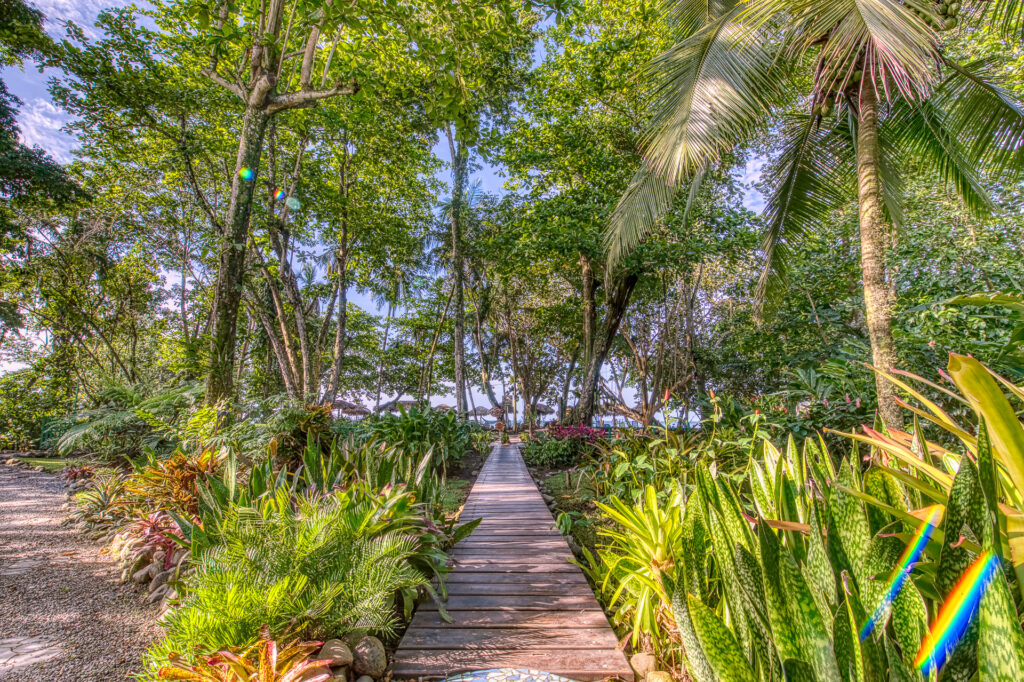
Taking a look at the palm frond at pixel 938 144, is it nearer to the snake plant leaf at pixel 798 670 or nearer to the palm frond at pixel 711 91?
the palm frond at pixel 711 91

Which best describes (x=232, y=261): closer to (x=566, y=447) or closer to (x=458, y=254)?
(x=566, y=447)

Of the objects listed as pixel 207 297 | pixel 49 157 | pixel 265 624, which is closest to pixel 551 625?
pixel 265 624

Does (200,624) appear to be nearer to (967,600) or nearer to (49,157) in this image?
(967,600)

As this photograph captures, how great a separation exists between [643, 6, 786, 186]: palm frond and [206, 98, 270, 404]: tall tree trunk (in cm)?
415

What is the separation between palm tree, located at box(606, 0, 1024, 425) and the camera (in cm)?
305

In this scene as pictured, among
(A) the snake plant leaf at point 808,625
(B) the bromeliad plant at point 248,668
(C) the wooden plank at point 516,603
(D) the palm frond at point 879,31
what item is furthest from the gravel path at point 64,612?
(D) the palm frond at point 879,31

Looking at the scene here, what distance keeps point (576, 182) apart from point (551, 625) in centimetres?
854

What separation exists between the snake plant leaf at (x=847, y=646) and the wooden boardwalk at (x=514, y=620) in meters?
1.26

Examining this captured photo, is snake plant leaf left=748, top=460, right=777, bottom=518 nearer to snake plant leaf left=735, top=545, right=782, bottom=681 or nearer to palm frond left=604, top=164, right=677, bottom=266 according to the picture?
snake plant leaf left=735, top=545, right=782, bottom=681

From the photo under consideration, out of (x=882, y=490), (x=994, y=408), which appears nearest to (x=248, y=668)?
(x=882, y=490)

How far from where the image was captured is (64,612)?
2.29 meters

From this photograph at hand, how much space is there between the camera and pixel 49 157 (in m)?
7.59

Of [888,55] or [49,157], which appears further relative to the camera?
[49,157]

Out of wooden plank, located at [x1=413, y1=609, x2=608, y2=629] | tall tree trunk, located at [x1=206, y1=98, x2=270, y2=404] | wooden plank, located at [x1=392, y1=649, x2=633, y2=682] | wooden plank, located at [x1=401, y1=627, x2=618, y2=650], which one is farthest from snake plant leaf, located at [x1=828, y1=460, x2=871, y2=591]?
tall tree trunk, located at [x1=206, y1=98, x2=270, y2=404]
